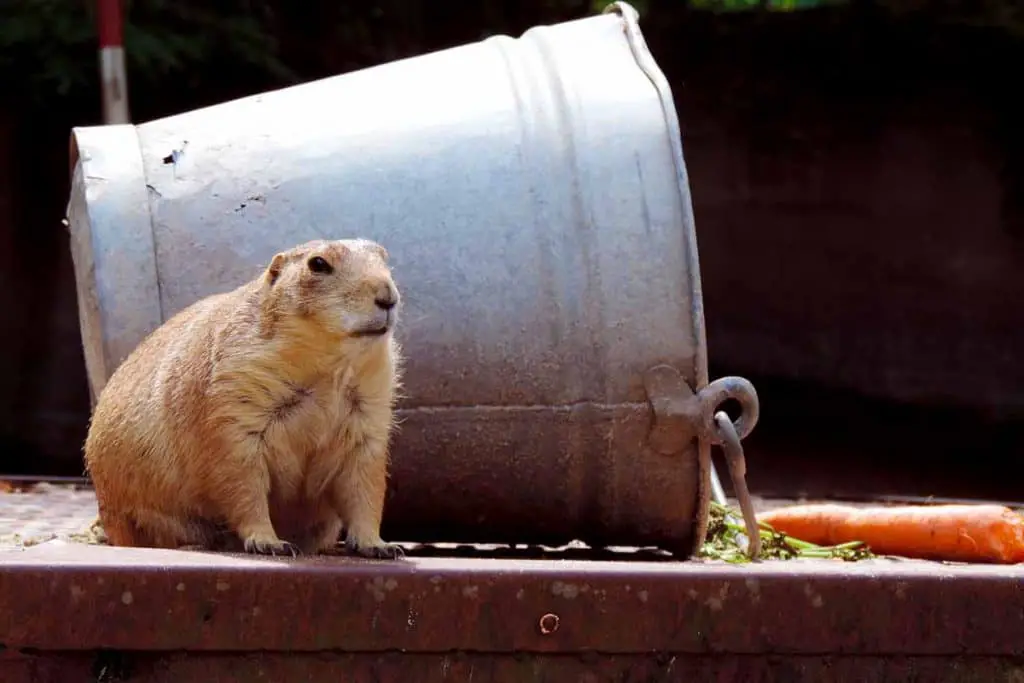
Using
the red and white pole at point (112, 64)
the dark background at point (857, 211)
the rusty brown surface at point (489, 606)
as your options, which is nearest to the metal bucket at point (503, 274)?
the rusty brown surface at point (489, 606)

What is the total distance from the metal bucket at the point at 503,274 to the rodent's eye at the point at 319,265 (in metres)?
0.65

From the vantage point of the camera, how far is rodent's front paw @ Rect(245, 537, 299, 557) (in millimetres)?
3329

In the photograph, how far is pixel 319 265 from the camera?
3.41m

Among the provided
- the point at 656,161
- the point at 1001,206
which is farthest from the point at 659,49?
the point at 656,161

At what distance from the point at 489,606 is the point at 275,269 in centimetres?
101

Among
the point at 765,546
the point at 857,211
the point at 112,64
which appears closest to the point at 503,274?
the point at 765,546

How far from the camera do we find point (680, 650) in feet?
9.94

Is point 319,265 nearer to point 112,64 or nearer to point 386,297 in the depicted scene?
point 386,297

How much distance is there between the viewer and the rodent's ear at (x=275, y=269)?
11.6 ft

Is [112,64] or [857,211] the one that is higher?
[112,64]

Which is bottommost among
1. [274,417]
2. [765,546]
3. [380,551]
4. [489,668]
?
[765,546]

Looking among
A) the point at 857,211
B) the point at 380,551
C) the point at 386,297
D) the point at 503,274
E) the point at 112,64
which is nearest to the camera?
the point at 386,297

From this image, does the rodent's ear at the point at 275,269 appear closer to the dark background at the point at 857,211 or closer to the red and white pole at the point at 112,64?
the red and white pole at the point at 112,64

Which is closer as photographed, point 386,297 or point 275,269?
point 386,297
